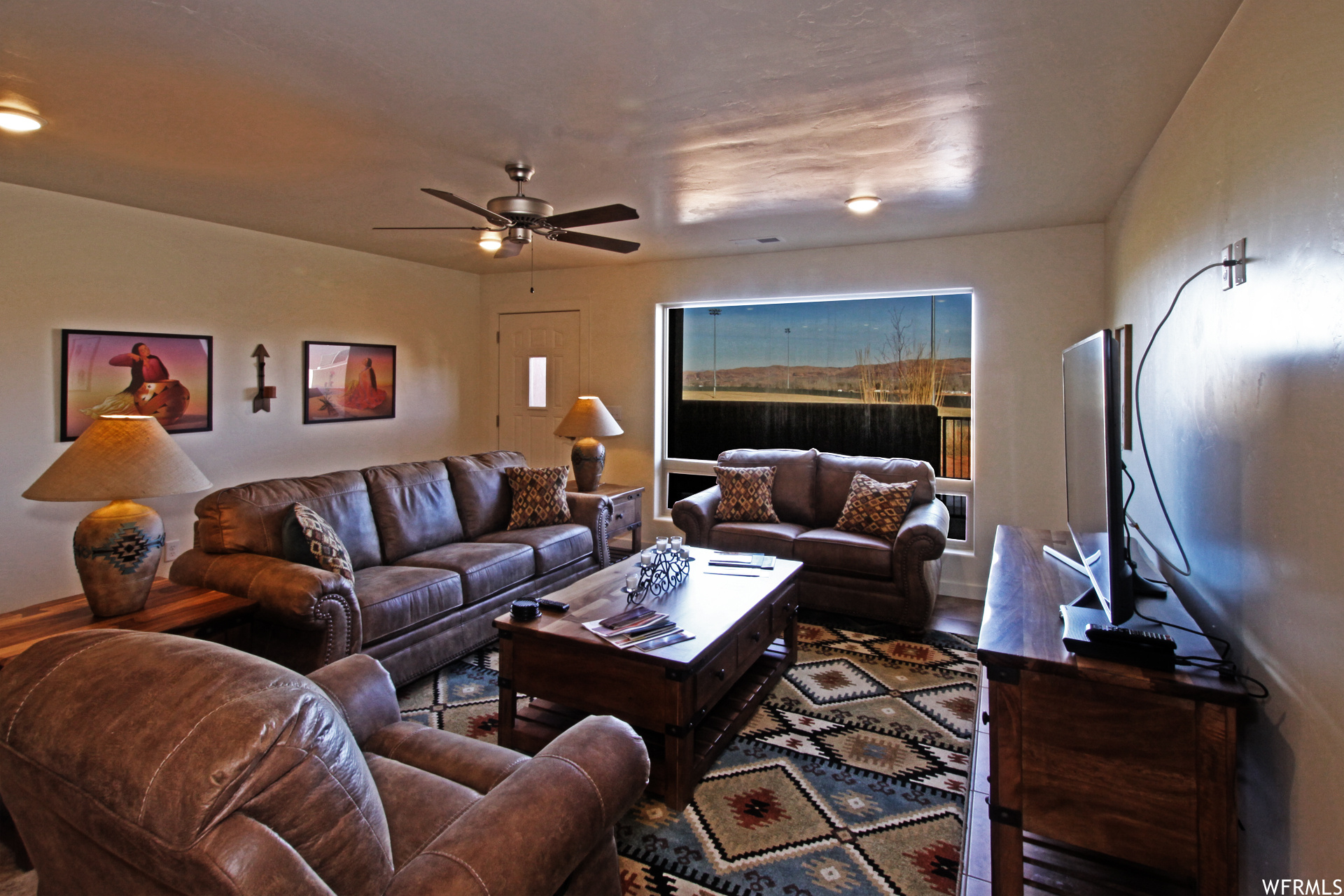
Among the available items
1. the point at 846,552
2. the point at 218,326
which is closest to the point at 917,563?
the point at 846,552

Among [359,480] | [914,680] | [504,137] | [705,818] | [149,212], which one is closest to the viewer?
[705,818]

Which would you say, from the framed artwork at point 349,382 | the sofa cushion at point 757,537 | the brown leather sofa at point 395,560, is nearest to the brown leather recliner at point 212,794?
the brown leather sofa at point 395,560

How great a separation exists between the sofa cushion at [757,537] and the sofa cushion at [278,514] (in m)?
2.05

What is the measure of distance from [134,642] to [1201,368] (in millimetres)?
2697

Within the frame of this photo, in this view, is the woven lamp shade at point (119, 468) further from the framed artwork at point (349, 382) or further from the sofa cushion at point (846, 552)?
the sofa cushion at point (846, 552)

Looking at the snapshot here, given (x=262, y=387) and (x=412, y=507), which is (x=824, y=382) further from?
(x=262, y=387)

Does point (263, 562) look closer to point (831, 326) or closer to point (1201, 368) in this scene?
point (1201, 368)

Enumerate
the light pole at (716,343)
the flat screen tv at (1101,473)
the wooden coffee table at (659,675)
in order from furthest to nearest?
the light pole at (716,343) → the wooden coffee table at (659,675) → the flat screen tv at (1101,473)

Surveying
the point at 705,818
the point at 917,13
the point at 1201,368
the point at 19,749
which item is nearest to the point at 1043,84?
the point at 917,13

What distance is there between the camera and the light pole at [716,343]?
5.76m

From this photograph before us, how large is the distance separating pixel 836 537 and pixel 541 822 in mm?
3269

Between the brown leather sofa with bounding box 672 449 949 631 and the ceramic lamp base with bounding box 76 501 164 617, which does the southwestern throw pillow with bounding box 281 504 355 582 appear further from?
the brown leather sofa with bounding box 672 449 949 631

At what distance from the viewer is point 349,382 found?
5434 mm

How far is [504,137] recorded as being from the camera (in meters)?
2.80
